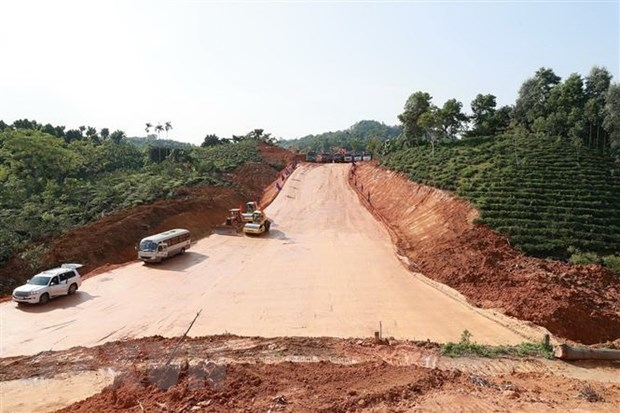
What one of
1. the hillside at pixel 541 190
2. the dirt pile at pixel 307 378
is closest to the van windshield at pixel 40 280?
the dirt pile at pixel 307 378

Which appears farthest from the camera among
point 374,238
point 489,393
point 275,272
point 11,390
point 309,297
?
point 374,238

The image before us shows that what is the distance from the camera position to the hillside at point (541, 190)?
27.2 m

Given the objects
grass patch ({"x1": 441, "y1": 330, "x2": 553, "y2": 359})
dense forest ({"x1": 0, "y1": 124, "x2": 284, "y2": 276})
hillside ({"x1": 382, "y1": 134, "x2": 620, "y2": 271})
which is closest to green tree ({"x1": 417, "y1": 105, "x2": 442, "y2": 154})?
hillside ({"x1": 382, "y1": 134, "x2": 620, "y2": 271})

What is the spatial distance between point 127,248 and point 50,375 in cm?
1630

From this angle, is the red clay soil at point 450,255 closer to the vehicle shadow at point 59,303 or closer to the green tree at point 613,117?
the vehicle shadow at point 59,303

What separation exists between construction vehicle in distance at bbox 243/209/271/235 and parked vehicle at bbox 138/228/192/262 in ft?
22.0

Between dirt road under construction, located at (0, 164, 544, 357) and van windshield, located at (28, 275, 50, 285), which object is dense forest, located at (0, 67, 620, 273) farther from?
dirt road under construction, located at (0, 164, 544, 357)

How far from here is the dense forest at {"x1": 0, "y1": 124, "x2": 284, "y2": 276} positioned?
29062mm

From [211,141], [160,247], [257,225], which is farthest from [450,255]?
[211,141]

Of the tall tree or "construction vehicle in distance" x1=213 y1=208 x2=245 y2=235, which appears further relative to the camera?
the tall tree

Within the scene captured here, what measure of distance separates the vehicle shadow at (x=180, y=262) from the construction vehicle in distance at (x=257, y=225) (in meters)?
5.64

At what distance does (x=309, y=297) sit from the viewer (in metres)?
22.6

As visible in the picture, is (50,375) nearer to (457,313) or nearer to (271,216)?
(457,313)

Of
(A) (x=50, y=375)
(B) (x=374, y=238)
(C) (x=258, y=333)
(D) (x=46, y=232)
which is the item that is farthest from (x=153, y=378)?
(B) (x=374, y=238)
